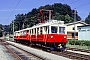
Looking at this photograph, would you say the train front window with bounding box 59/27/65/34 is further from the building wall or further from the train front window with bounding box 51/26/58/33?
the building wall

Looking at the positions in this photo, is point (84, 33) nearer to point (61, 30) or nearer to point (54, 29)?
point (61, 30)

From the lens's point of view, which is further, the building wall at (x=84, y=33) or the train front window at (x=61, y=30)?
the building wall at (x=84, y=33)

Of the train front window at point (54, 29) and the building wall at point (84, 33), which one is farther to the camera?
the building wall at point (84, 33)

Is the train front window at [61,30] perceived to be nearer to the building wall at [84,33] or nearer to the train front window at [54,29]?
the train front window at [54,29]

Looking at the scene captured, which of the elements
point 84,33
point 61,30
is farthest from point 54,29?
point 84,33

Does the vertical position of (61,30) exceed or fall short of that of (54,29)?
it falls short

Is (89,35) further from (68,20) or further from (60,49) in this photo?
(68,20)

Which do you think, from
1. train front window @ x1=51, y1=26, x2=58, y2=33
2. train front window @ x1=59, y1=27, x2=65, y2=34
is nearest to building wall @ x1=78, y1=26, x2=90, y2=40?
train front window @ x1=59, y1=27, x2=65, y2=34

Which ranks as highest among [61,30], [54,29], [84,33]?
[84,33]

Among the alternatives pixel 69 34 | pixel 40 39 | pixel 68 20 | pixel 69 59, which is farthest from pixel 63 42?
pixel 68 20

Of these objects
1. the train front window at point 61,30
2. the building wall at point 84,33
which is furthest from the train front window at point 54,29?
the building wall at point 84,33

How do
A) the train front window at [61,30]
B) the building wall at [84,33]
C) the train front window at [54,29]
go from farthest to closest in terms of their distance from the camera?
1. the building wall at [84,33]
2. the train front window at [61,30]
3. the train front window at [54,29]

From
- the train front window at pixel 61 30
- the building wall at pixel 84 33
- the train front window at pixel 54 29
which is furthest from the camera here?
the building wall at pixel 84 33

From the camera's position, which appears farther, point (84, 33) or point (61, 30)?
point (84, 33)
